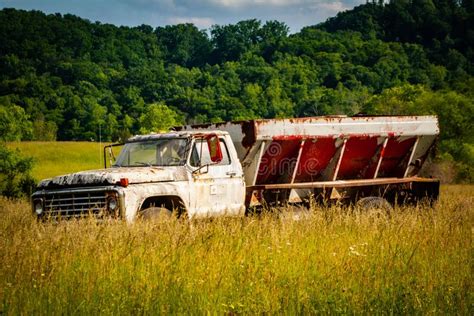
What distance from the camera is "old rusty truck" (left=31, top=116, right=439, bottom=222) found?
11320 mm

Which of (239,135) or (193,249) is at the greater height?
(239,135)

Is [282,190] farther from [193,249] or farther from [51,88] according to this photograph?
[51,88]

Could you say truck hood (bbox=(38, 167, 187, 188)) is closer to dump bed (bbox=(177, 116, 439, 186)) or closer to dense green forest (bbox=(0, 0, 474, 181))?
dump bed (bbox=(177, 116, 439, 186))

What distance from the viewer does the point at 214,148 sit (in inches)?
492

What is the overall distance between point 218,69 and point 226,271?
437ft

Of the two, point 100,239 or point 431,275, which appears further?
point 100,239

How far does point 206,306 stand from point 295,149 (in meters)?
7.74

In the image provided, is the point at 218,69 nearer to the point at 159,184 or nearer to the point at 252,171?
the point at 252,171

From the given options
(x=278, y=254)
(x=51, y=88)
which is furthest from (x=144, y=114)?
(x=278, y=254)

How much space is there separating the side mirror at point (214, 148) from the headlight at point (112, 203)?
2.18m

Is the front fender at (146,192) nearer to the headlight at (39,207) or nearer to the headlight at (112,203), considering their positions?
the headlight at (112,203)

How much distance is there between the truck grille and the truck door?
164 centimetres

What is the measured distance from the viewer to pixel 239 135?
44.5 feet

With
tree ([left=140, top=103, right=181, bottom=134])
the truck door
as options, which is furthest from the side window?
tree ([left=140, top=103, right=181, bottom=134])
